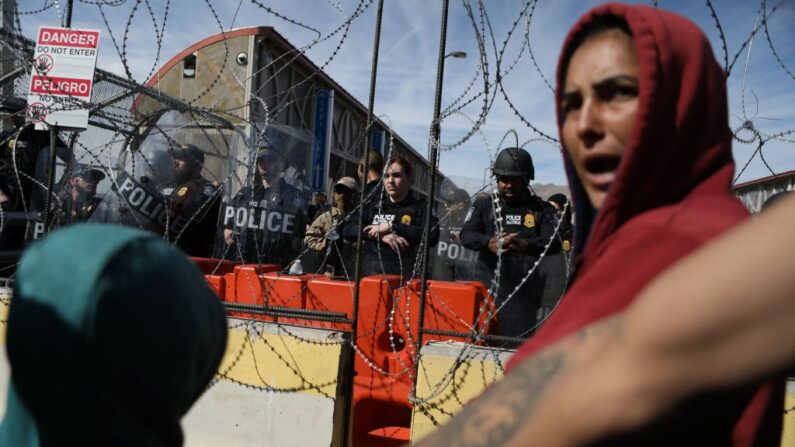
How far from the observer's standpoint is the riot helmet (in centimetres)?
453

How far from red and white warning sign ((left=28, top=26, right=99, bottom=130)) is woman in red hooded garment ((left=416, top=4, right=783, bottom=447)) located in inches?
164

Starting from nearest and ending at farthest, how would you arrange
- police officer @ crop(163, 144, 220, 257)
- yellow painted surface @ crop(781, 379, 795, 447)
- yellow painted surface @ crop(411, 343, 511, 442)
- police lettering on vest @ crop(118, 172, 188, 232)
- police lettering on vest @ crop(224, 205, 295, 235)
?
yellow painted surface @ crop(781, 379, 795, 447) → yellow painted surface @ crop(411, 343, 511, 442) → police lettering on vest @ crop(118, 172, 188, 232) → police lettering on vest @ crop(224, 205, 295, 235) → police officer @ crop(163, 144, 220, 257)

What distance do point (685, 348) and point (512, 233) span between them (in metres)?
4.04

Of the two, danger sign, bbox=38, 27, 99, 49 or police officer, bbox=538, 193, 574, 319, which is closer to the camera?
danger sign, bbox=38, 27, 99, 49

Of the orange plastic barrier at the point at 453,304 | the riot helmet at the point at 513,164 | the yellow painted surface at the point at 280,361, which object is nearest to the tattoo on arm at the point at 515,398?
the yellow painted surface at the point at 280,361

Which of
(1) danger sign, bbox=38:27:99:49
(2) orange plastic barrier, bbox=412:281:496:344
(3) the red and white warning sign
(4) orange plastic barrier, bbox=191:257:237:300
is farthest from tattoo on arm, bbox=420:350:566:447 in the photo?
(1) danger sign, bbox=38:27:99:49

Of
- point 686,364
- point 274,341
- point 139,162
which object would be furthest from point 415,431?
point 139,162

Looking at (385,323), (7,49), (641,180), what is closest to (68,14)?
(7,49)

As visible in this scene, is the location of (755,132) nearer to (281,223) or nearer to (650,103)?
(650,103)

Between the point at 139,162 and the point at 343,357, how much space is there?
14.1 ft

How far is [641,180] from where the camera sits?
2.58ft

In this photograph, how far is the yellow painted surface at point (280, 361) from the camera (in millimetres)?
3264

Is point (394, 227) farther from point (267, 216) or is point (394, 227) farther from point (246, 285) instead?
point (267, 216)

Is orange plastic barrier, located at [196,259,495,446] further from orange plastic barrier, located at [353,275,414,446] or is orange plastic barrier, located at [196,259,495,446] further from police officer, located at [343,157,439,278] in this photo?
police officer, located at [343,157,439,278]
